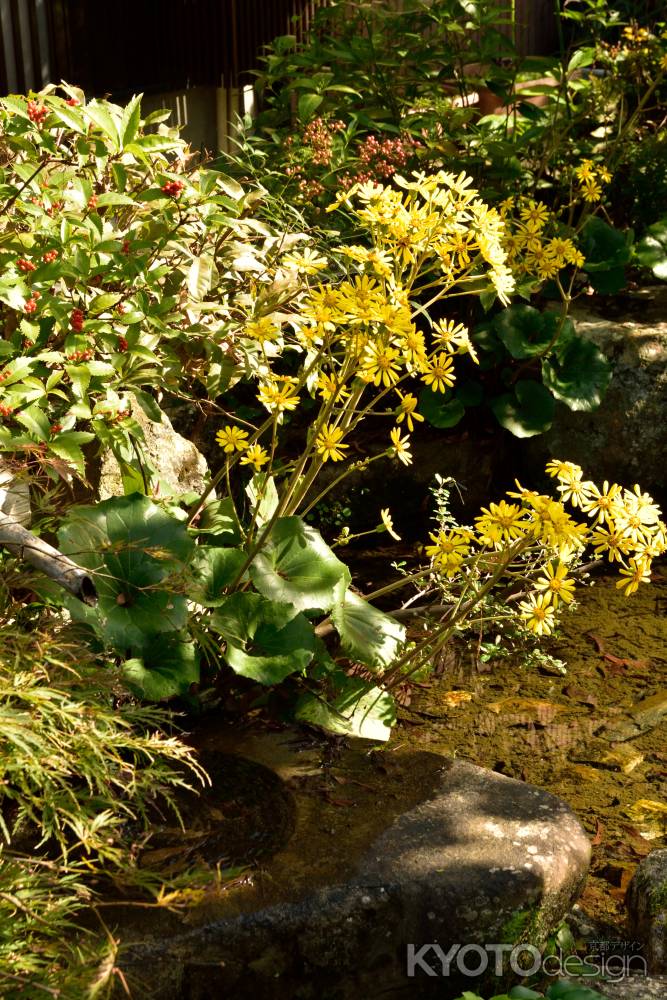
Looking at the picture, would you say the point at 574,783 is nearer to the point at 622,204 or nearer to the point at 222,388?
the point at 222,388

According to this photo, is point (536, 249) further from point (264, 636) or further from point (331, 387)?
point (264, 636)

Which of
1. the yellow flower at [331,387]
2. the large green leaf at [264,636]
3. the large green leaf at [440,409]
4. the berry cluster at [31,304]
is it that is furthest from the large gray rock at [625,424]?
the berry cluster at [31,304]

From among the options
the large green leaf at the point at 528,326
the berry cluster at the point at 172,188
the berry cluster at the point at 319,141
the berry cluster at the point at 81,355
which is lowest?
the large green leaf at the point at 528,326

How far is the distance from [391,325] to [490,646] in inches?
73.1

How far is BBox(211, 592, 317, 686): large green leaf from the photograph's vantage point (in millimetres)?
3000

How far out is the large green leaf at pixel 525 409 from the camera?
17.2 feet

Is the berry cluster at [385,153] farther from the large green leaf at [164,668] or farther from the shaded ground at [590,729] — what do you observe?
the large green leaf at [164,668]

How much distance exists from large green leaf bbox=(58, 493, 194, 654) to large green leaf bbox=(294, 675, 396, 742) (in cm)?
A: 47

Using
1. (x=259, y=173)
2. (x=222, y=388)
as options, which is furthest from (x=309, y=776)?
(x=259, y=173)

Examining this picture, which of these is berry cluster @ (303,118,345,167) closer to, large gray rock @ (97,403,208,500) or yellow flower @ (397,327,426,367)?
large gray rock @ (97,403,208,500)

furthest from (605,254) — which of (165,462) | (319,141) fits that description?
(165,462)

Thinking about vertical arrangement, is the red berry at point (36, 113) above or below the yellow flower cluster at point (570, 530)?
above

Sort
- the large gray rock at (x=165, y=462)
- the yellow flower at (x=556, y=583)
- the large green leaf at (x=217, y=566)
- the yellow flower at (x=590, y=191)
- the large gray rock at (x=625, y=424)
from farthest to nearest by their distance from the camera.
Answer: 1. the large gray rock at (x=625, y=424)
2. the yellow flower at (x=590, y=191)
3. the large gray rock at (x=165, y=462)
4. the large green leaf at (x=217, y=566)
5. the yellow flower at (x=556, y=583)

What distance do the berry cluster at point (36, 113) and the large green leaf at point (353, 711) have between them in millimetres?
1672
